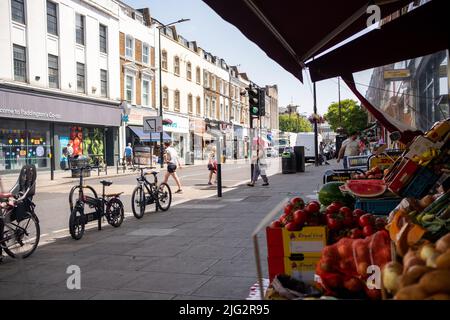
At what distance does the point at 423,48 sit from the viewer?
4617 millimetres

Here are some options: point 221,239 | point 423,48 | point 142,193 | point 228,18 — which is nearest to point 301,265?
point 228,18

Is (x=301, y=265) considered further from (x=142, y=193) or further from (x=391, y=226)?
(x=142, y=193)

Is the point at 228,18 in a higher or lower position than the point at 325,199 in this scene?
higher

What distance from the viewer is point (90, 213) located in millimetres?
7945

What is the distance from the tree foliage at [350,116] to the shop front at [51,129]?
120ft

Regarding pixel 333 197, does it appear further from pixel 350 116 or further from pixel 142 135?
pixel 350 116

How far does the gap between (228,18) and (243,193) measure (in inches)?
426

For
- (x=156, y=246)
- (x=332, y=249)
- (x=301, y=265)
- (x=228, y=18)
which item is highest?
(x=228, y=18)

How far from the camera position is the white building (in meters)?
22.8

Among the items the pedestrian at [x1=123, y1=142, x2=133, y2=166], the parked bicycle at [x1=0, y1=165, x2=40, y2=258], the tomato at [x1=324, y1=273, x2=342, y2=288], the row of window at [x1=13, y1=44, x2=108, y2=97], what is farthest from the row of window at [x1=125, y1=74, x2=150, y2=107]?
the tomato at [x1=324, y1=273, x2=342, y2=288]

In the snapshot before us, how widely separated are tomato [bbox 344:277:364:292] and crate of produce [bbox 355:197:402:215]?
6.25 feet

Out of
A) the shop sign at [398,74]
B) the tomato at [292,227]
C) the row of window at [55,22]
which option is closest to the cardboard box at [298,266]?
the tomato at [292,227]

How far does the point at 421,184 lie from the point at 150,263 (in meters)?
3.49

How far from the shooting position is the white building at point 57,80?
74.6 feet
